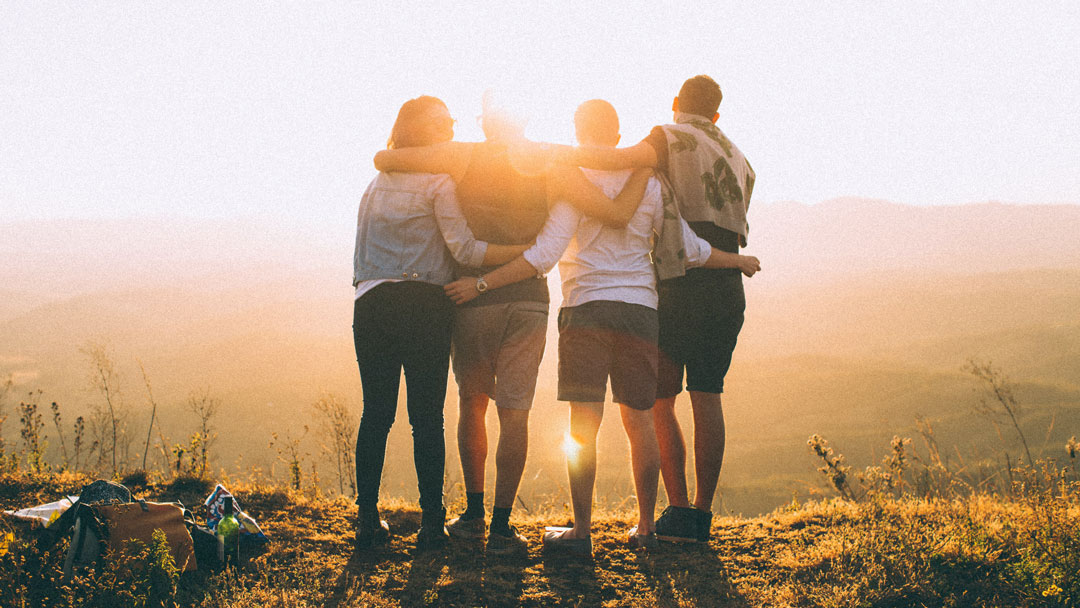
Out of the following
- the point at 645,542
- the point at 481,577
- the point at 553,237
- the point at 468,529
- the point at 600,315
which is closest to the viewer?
the point at 481,577

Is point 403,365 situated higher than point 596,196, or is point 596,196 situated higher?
point 596,196

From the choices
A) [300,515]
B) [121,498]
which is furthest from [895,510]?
[121,498]

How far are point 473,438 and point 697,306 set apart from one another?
1.44 metres

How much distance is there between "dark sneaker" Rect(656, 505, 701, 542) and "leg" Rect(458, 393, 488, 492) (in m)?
1.06

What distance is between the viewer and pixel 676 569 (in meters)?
3.49

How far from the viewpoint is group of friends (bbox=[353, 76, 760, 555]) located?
139 inches

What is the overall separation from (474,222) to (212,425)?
10.4 feet

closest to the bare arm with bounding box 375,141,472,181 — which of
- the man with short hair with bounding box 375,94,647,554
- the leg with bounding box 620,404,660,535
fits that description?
the man with short hair with bounding box 375,94,647,554

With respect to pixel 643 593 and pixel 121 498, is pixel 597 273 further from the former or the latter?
pixel 121 498

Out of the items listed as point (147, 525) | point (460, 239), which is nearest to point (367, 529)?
point (147, 525)

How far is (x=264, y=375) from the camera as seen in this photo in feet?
144

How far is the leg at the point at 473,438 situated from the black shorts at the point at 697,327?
3.31 ft

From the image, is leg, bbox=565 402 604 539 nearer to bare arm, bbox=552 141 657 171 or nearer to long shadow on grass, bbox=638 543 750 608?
long shadow on grass, bbox=638 543 750 608

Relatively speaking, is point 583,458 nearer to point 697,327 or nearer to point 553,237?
point 697,327
